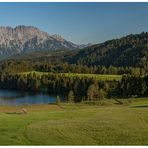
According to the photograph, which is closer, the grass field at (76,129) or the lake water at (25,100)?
the grass field at (76,129)

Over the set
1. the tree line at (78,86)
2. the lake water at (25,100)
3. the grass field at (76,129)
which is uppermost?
the tree line at (78,86)

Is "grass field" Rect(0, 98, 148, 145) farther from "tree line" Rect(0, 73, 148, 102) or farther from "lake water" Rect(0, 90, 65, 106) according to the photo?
"lake water" Rect(0, 90, 65, 106)

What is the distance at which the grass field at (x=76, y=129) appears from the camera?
74.3 feet

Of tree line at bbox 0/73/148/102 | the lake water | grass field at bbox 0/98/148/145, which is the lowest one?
the lake water

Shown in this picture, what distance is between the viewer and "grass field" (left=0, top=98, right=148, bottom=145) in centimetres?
2264

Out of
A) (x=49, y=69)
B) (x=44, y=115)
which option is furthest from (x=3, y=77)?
(x=44, y=115)

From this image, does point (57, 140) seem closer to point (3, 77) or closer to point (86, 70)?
point (86, 70)

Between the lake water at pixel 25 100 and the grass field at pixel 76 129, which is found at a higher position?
the grass field at pixel 76 129

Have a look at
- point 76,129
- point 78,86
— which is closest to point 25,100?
point 78,86

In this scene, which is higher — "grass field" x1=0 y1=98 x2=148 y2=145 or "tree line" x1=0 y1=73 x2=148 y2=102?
"tree line" x1=0 y1=73 x2=148 y2=102

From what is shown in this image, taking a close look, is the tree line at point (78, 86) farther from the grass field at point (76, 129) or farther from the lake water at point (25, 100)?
the grass field at point (76, 129)

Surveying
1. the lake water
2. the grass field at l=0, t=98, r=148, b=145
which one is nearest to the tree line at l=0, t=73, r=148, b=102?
the lake water

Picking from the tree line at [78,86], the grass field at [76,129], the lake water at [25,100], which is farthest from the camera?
the lake water at [25,100]

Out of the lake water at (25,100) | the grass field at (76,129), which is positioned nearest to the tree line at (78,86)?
the lake water at (25,100)
